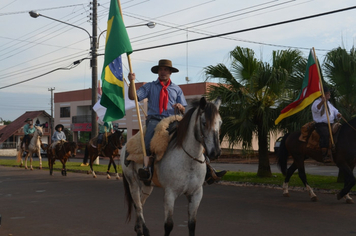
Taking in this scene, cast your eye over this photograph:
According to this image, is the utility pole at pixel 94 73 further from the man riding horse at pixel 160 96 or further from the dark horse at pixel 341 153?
the man riding horse at pixel 160 96

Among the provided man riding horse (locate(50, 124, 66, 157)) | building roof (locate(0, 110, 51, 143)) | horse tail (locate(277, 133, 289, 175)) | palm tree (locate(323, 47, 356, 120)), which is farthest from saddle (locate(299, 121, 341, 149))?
building roof (locate(0, 110, 51, 143))

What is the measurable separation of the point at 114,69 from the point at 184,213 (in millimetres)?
3463

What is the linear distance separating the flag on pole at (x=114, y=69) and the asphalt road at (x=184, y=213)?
2113 millimetres

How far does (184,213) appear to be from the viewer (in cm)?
848

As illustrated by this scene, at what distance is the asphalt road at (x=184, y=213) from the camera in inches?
270

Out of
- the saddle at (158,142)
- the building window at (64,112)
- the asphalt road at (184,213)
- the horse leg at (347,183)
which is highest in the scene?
the building window at (64,112)

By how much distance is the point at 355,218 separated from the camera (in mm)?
7672

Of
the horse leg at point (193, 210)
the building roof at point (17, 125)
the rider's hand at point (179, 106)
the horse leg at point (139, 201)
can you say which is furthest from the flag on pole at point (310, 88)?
the building roof at point (17, 125)

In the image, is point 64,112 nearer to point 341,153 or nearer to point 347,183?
point 341,153

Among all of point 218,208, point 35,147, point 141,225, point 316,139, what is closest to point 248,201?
point 218,208

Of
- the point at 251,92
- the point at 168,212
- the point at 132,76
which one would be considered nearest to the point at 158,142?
the point at 168,212

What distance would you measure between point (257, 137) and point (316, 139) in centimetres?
420

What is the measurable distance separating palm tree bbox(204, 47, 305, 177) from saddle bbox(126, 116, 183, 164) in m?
7.12

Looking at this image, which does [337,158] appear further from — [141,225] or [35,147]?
[35,147]
